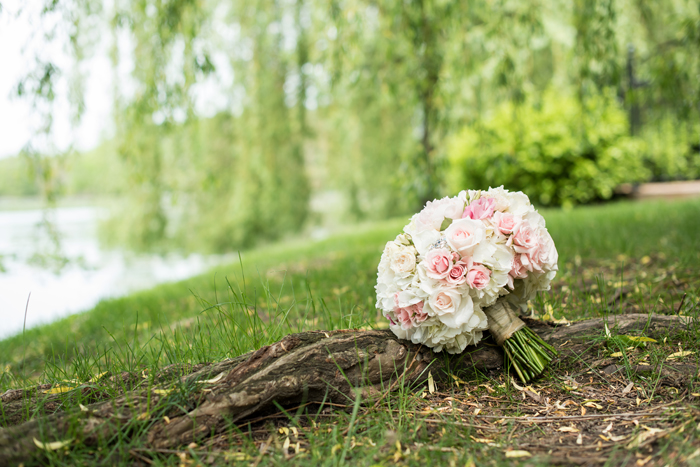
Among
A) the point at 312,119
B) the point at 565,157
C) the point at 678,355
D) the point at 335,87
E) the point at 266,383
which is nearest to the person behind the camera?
the point at 266,383

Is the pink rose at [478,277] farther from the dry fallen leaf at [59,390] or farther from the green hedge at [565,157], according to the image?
the green hedge at [565,157]

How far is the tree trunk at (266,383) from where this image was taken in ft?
4.44

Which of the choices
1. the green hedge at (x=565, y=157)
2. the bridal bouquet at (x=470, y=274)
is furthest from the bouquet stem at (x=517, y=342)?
the green hedge at (x=565, y=157)

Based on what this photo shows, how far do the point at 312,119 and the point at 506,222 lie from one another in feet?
27.0

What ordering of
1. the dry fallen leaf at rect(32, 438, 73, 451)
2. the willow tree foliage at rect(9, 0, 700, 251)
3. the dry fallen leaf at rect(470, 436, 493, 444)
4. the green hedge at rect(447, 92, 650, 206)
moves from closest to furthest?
1. the dry fallen leaf at rect(32, 438, 73, 451)
2. the dry fallen leaf at rect(470, 436, 493, 444)
3. the willow tree foliage at rect(9, 0, 700, 251)
4. the green hedge at rect(447, 92, 650, 206)

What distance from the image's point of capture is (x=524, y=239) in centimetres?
168

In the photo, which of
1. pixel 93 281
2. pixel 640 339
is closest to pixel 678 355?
pixel 640 339

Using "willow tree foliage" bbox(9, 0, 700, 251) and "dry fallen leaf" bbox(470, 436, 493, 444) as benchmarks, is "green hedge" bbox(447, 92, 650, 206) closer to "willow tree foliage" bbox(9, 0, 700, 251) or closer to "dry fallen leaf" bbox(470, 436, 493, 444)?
"willow tree foliage" bbox(9, 0, 700, 251)

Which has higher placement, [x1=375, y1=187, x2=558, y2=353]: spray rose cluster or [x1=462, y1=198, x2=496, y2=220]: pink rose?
[x1=462, y1=198, x2=496, y2=220]: pink rose

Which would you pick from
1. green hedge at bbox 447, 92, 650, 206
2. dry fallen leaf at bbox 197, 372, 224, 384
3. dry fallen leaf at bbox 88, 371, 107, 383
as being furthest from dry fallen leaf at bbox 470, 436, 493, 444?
green hedge at bbox 447, 92, 650, 206

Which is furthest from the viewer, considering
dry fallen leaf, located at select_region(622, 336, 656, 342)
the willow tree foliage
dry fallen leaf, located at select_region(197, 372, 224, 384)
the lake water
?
the lake water

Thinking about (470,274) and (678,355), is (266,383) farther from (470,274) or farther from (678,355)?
(678,355)

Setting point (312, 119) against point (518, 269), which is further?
point (312, 119)

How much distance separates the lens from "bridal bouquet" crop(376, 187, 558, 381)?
5.32 feet
